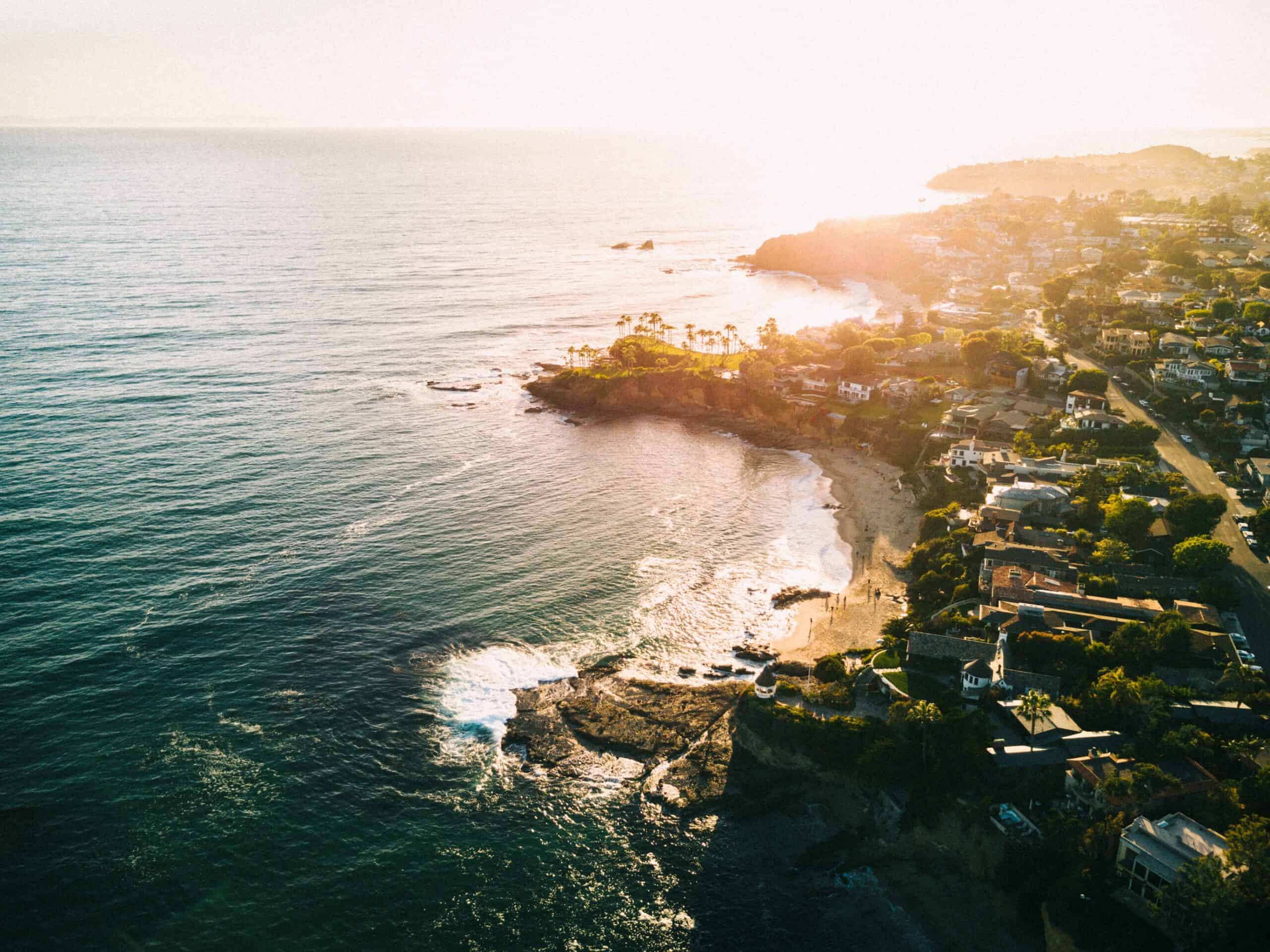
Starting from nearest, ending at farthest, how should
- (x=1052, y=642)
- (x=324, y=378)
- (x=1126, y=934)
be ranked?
(x=1126, y=934)
(x=1052, y=642)
(x=324, y=378)

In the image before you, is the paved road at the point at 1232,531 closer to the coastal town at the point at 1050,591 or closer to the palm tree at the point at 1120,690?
the coastal town at the point at 1050,591

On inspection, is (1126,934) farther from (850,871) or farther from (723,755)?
(723,755)

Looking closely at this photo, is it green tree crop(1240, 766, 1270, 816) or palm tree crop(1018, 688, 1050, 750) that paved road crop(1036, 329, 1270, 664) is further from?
palm tree crop(1018, 688, 1050, 750)

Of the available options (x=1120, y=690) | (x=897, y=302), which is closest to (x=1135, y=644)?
(x=1120, y=690)

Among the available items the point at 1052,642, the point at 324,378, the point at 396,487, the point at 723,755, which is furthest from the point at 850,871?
the point at 324,378

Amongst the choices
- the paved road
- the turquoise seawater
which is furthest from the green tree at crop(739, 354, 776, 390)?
the paved road
